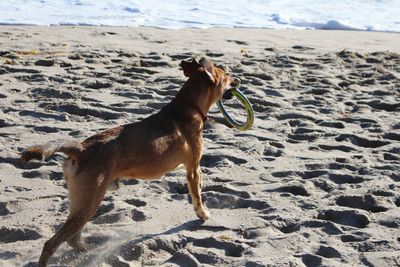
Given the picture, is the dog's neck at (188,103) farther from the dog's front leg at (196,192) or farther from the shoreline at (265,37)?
the shoreline at (265,37)

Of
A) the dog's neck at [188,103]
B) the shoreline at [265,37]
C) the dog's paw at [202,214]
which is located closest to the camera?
the dog's paw at [202,214]

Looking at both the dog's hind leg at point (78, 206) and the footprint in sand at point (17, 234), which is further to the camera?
the footprint in sand at point (17, 234)

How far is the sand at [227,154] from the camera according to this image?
16.2ft

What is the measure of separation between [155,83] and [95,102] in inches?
46.6

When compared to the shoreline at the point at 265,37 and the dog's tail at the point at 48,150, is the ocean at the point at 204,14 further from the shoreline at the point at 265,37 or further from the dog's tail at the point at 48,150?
the dog's tail at the point at 48,150

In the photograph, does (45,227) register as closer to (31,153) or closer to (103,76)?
(31,153)

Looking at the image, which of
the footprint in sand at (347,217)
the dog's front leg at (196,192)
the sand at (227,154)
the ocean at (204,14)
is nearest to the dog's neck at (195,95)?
the dog's front leg at (196,192)

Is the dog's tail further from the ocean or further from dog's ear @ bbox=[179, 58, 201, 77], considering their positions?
the ocean

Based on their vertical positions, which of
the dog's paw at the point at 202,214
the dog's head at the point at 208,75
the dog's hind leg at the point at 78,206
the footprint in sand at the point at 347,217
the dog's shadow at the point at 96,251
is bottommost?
the dog's shadow at the point at 96,251

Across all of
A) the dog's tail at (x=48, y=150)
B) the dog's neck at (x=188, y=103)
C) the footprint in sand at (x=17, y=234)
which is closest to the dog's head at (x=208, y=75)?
the dog's neck at (x=188, y=103)

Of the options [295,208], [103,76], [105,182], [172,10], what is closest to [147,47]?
[103,76]

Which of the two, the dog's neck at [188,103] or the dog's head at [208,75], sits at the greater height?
the dog's head at [208,75]

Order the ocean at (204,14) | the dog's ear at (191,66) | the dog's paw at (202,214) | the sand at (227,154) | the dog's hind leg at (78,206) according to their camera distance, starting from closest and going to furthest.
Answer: the dog's hind leg at (78,206) < the sand at (227,154) < the dog's paw at (202,214) < the dog's ear at (191,66) < the ocean at (204,14)

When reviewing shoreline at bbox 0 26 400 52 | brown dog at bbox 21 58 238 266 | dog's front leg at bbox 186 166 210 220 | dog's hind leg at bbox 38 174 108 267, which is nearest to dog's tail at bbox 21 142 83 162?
brown dog at bbox 21 58 238 266
